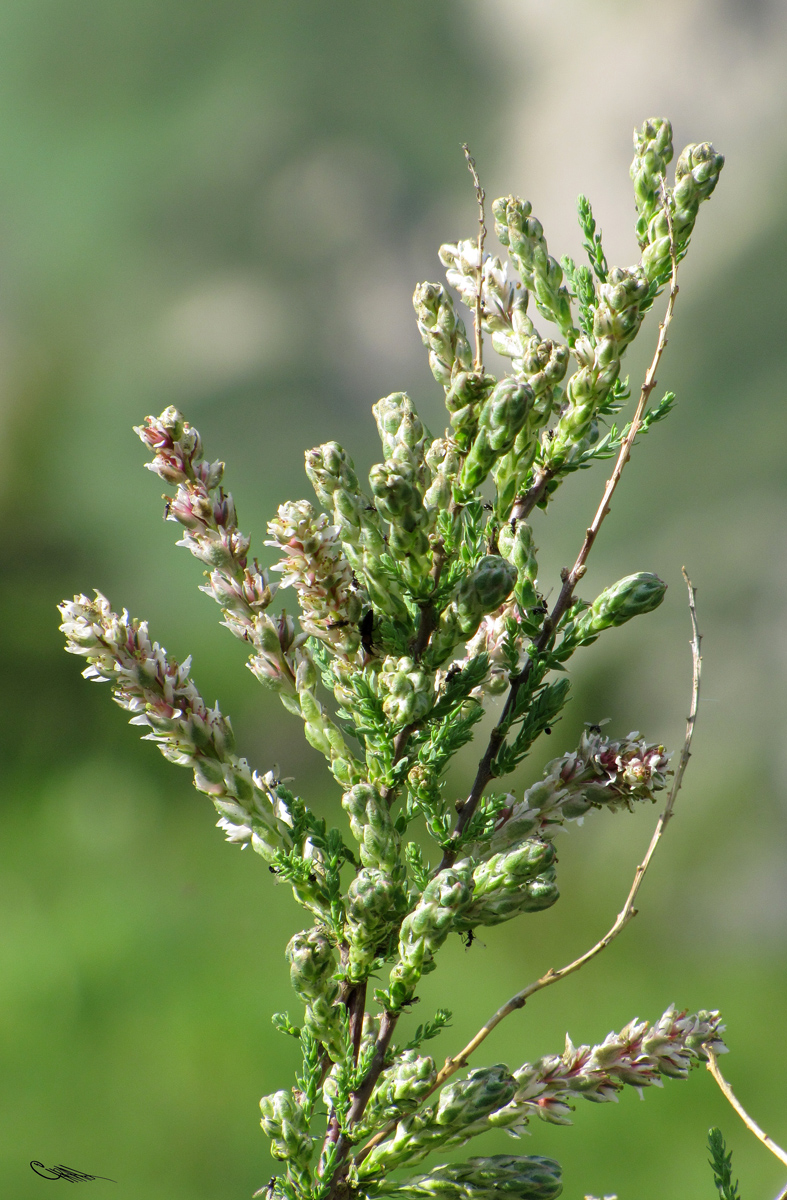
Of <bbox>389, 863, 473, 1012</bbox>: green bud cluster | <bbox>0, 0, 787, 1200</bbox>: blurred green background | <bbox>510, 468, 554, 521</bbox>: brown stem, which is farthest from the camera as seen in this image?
<bbox>0, 0, 787, 1200</bbox>: blurred green background

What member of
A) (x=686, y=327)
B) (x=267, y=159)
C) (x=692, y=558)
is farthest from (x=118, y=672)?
(x=267, y=159)

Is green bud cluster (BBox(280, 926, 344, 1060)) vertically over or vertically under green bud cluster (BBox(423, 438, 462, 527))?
under

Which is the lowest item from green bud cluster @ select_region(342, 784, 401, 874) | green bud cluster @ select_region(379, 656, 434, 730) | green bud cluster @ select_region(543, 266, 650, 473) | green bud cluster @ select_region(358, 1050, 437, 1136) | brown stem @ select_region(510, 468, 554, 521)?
green bud cluster @ select_region(358, 1050, 437, 1136)

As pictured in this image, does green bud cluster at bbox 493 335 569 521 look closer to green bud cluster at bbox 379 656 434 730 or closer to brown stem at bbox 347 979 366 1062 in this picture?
green bud cluster at bbox 379 656 434 730

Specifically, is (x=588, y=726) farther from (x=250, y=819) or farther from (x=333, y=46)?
(x=333, y=46)

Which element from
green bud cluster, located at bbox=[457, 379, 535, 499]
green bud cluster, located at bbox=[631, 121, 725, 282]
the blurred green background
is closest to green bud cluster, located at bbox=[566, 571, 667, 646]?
green bud cluster, located at bbox=[457, 379, 535, 499]

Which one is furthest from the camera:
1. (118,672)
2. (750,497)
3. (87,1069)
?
(750,497)

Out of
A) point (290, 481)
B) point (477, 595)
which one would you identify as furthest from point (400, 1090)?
point (290, 481)

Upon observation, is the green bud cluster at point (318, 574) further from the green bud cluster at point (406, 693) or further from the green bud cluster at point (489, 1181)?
the green bud cluster at point (489, 1181)

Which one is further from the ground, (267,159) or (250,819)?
(267,159)
